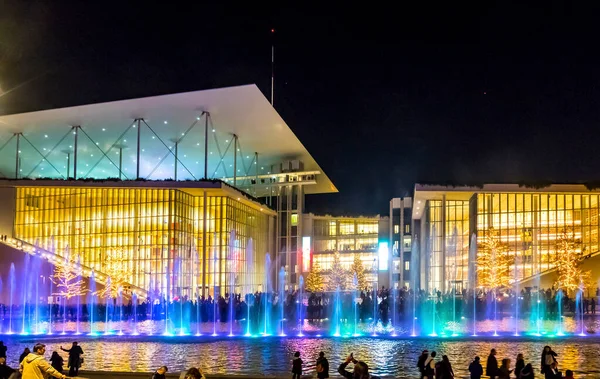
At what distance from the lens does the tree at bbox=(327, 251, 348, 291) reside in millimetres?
83500

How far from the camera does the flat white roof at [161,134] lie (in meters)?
49.1

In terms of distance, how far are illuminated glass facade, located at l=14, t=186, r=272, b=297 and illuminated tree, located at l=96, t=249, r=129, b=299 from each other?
1.94 feet

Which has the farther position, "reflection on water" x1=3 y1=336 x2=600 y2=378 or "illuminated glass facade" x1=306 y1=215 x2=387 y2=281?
"illuminated glass facade" x1=306 y1=215 x2=387 y2=281

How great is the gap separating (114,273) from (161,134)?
512 inches

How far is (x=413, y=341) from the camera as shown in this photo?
22.4 metres

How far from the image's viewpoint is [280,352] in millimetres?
19734

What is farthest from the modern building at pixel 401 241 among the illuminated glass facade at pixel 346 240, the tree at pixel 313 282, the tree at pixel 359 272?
the tree at pixel 313 282

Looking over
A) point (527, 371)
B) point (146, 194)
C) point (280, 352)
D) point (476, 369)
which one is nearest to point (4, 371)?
point (476, 369)

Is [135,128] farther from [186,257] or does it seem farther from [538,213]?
[538,213]

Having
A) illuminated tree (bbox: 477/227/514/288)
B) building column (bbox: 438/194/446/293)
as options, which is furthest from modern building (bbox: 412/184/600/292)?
illuminated tree (bbox: 477/227/514/288)

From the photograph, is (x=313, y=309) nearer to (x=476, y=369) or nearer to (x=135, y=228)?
(x=476, y=369)

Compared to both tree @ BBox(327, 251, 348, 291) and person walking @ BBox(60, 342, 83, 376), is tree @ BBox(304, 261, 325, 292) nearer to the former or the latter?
tree @ BBox(327, 251, 348, 291)

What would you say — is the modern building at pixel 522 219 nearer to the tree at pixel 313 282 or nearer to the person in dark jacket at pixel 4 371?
the tree at pixel 313 282

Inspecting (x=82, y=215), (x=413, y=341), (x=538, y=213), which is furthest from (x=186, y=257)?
(x=413, y=341)
